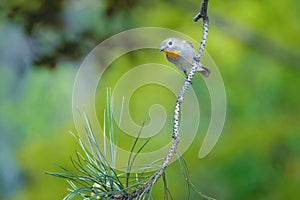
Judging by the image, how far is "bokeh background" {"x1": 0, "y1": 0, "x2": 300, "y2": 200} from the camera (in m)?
1.10

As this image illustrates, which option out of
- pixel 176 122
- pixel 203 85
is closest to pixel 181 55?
pixel 176 122

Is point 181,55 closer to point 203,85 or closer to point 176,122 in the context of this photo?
point 176,122

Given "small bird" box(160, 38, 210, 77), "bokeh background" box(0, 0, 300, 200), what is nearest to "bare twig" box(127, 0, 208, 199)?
"small bird" box(160, 38, 210, 77)

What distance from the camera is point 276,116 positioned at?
111cm

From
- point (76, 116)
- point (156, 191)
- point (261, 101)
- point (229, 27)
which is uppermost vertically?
point (229, 27)

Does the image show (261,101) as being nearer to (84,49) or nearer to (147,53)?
(147,53)

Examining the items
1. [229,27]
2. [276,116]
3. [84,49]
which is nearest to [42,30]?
[84,49]

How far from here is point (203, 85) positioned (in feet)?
3.67

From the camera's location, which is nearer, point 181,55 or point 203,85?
point 181,55

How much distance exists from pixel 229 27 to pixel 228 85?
0.12m

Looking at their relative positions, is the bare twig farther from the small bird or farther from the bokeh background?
the bokeh background

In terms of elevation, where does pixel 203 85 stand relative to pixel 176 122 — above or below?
above

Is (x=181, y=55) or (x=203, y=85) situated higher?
(x=203, y=85)

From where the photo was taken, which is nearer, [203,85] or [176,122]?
[176,122]
